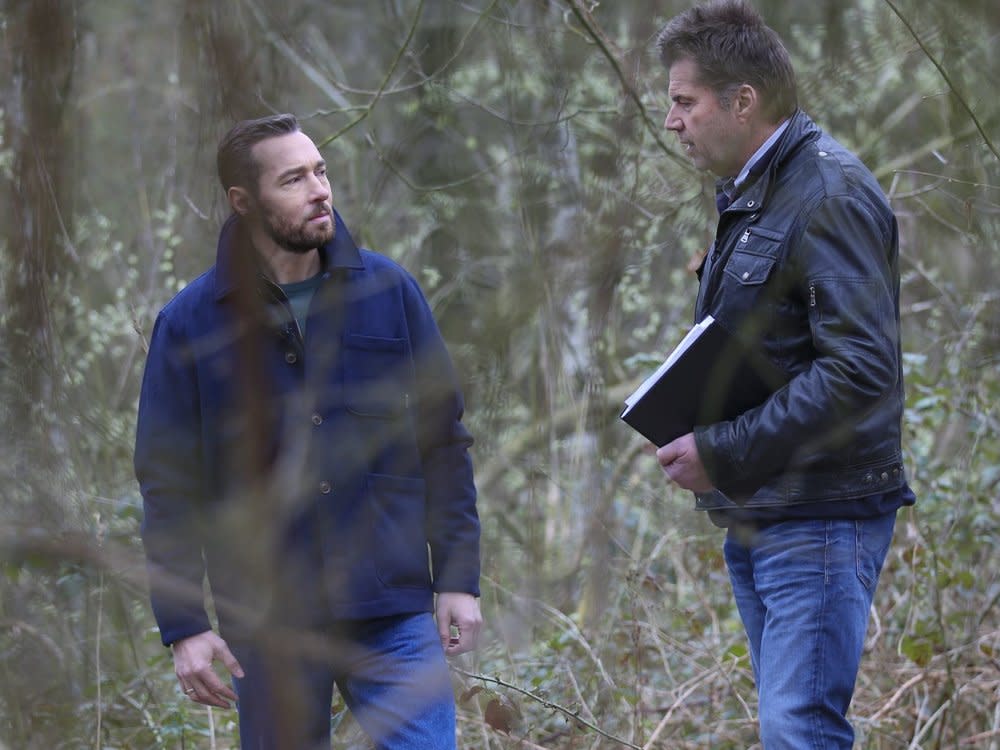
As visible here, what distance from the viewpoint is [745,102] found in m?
2.62

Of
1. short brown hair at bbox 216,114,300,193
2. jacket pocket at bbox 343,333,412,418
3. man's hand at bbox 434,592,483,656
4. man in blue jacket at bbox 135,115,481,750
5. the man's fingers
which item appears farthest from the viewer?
man's hand at bbox 434,592,483,656

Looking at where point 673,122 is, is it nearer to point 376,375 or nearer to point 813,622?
point 376,375

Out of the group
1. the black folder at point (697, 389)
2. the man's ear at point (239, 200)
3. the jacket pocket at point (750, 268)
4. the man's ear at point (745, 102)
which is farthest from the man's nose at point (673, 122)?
the man's ear at point (239, 200)

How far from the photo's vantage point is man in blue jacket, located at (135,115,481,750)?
904 millimetres

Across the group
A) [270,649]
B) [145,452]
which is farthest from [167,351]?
[270,649]

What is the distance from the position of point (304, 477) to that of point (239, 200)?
26 cm

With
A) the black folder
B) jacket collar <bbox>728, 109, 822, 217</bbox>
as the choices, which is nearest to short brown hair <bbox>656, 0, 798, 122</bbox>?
jacket collar <bbox>728, 109, 822, 217</bbox>

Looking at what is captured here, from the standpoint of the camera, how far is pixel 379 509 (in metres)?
2.71

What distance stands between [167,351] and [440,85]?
5.32 ft

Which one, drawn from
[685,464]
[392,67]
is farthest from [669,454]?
[392,67]

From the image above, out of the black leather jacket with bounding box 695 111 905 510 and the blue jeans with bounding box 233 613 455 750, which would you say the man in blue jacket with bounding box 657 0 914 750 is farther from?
the blue jeans with bounding box 233 613 455 750

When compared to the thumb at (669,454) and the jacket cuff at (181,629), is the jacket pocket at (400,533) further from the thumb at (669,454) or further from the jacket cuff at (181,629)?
the thumb at (669,454)

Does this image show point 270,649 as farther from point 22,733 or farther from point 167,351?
point 167,351

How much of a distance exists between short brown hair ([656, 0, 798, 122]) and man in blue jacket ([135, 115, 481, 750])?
80cm
